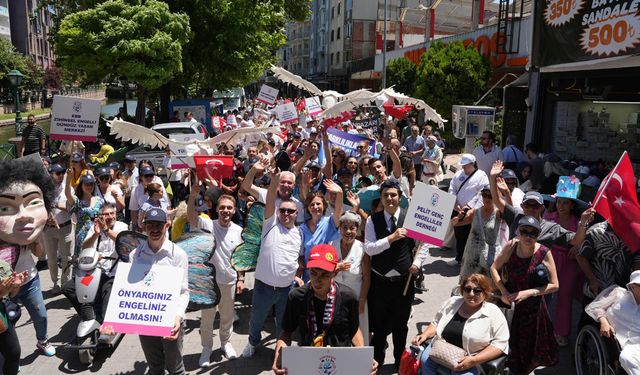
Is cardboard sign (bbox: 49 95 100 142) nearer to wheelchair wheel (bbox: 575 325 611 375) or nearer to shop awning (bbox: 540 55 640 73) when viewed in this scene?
wheelchair wheel (bbox: 575 325 611 375)

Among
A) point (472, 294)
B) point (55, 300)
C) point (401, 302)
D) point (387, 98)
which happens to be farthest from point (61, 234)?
point (387, 98)

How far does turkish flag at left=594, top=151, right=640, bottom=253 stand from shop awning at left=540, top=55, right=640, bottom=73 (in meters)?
5.26

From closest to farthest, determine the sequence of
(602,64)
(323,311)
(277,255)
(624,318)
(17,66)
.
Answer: (323,311), (624,318), (277,255), (602,64), (17,66)

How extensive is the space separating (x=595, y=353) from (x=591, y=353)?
2.9 inches

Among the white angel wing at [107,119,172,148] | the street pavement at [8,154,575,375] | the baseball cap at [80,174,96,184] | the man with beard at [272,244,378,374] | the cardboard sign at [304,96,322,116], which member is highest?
the cardboard sign at [304,96,322,116]

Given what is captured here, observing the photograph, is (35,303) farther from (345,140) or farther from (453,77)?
(453,77)

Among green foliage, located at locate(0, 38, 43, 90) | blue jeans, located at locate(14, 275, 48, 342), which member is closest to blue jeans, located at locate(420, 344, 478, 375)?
blue jeans, located at locate(14, 275, 48, 342)

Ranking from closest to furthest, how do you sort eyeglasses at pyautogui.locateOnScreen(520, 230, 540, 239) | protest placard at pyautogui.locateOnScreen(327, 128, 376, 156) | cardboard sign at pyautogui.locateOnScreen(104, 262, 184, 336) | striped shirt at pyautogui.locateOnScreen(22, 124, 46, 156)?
cardboard sign at pyautogui.locateOnScreen(104, 262, 184, 336) → eyeglasses at pyautogui.locateOnScreen(520, 230, 540, 239) → protest placard at pyautogui.locateOnScreen(327, 128, 376, 156) → striped shirt at pyautogui.locateOnScreen(22, 124, 46, 156)

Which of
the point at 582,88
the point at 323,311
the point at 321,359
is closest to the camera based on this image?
the point at 321,359

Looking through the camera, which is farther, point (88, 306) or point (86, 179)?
point (86, 179)

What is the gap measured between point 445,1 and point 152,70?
32.0 meters

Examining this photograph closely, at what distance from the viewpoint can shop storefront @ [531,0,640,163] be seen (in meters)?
10.2

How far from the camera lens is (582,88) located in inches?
490

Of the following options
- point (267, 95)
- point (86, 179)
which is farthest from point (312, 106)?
point (86, 179)
